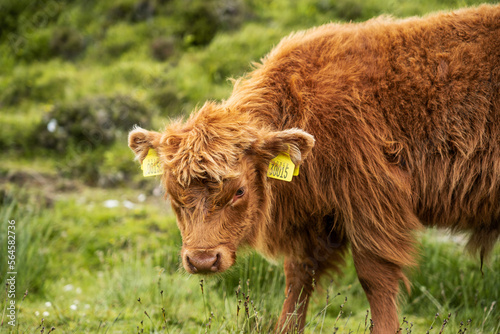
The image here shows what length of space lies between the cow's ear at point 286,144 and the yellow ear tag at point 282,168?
0.10 ft

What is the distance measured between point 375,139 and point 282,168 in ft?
2.33

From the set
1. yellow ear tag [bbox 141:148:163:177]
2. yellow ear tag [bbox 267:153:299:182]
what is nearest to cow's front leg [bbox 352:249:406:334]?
yellow ear tag [bbox 267:153:299:182]

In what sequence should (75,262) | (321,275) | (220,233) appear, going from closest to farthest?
(220,233), (321,275), (75,262)

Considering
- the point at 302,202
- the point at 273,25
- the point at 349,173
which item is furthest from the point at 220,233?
the point at 273,25

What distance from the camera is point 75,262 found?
18.7ft

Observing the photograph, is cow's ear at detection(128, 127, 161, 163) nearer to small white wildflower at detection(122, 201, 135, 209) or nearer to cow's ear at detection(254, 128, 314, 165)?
cow's ear at detection(254, 128, 314, 165)

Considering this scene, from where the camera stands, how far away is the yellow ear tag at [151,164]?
11.1 feet

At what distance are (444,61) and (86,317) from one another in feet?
11.9

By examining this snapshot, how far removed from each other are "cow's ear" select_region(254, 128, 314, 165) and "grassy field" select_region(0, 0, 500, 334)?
94cm

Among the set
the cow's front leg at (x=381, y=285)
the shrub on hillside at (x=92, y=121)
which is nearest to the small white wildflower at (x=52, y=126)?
the shrub on hillside at (x=92, y=121)

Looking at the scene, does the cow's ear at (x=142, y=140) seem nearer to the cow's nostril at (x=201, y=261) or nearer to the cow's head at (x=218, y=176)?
the cow's head at (x=218, y=176)

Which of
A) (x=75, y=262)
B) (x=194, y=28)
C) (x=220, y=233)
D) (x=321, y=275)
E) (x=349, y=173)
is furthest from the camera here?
(x=194, y=28)

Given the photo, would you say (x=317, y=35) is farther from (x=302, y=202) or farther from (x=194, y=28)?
(x=194, y=28)

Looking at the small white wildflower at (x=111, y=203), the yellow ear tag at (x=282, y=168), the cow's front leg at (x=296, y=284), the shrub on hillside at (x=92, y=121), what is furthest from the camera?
the shrub on hillside at (x=92, y=121)
